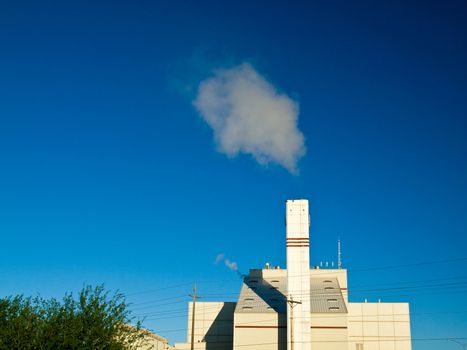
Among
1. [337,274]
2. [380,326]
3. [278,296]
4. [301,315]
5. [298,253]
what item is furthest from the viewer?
[337,274]

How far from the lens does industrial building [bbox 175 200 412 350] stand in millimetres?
81000

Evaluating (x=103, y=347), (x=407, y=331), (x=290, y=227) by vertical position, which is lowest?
(x=103, y=347)

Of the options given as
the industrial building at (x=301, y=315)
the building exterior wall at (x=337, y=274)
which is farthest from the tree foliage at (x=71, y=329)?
the building exterior wall at (x=337, y=274)

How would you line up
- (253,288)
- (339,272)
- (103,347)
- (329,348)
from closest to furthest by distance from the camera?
(103,347), (329,348), (253,288), (339,272)

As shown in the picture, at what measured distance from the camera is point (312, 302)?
85.4 metres

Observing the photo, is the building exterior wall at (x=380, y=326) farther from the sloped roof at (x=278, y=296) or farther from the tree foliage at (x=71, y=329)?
the tree foliage at (x=71, y=329)

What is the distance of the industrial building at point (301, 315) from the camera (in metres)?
81.0

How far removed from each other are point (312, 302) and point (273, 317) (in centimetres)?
634

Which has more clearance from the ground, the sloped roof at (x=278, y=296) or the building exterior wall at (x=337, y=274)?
the building exterior wall at (x=337, y=274)

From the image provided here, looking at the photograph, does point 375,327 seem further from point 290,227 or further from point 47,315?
point 47,315

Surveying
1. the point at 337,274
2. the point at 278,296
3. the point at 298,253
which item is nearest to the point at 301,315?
the point at 298,253

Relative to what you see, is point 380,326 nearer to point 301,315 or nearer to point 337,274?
point 337,274

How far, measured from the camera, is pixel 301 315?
81.1 metres

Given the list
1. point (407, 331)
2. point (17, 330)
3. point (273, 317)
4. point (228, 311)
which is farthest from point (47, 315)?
point (407, 331)
